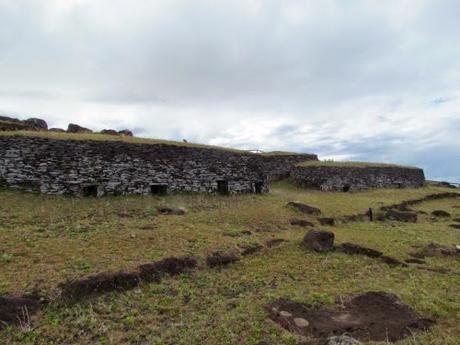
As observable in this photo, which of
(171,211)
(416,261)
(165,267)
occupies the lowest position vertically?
(165,267)

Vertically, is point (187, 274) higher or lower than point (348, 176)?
lower

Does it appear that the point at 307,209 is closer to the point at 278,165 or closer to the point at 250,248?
the point at 250,248

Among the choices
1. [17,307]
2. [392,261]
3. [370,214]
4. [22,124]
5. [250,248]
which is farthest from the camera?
[22,124]

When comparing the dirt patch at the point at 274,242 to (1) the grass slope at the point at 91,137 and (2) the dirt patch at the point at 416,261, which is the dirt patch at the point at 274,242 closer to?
(2) the dirt patch at the point at 416,261

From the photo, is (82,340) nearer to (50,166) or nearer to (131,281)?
(131,281)

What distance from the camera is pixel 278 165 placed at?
3578 cm

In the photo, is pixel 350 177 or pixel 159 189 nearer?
pixel 159 189

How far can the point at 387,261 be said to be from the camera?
13570 mm

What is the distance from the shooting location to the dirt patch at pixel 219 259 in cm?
1241

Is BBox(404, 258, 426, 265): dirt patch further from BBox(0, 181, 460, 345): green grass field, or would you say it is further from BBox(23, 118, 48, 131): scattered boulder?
BBox(23, 118, 48, 131): scattered boulder

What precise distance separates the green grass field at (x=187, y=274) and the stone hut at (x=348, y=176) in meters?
14.1

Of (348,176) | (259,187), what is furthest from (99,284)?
(348,176)

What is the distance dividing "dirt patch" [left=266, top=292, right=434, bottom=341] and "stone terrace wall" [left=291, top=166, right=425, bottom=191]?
2416 cm

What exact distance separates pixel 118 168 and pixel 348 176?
74.6ft
